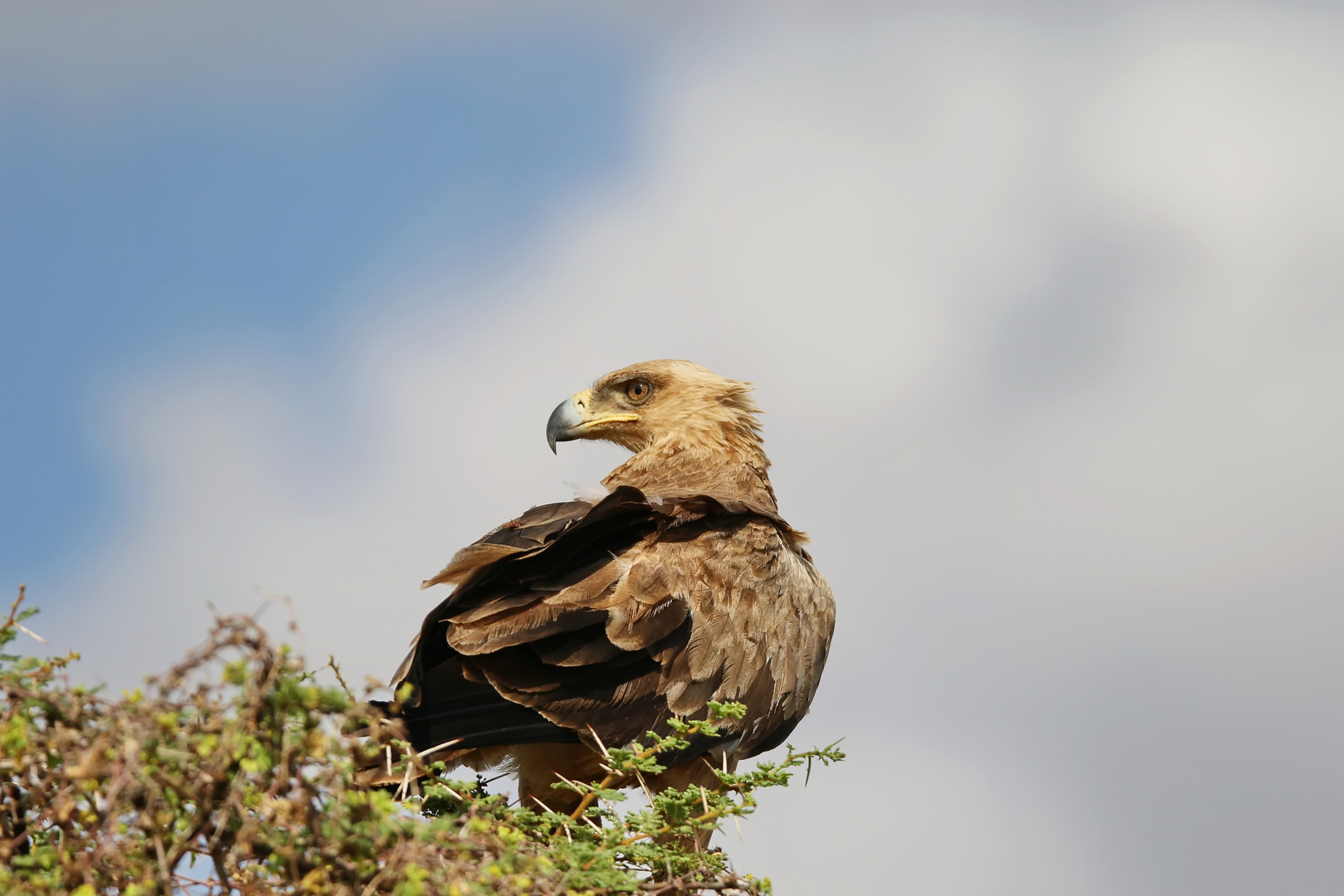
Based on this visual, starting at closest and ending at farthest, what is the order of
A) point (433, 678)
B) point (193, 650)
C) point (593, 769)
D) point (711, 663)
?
point (193, 650) → point (433, 678) → point (593, 769) → point (711, 663)

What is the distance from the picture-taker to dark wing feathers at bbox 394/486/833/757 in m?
4.22

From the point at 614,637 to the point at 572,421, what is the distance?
340 centimetres

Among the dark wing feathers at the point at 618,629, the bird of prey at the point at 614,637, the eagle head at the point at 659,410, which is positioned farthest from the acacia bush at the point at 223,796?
the eagle head at the point at 659,410

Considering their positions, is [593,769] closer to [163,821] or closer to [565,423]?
[163,821]

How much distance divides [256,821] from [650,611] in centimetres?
262

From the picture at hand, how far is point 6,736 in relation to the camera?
2121 mm

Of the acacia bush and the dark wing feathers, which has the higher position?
the dark wing feathers

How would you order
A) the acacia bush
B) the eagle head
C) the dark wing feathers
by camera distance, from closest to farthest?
the acacia bush, the dark wing feathers, the eagle head

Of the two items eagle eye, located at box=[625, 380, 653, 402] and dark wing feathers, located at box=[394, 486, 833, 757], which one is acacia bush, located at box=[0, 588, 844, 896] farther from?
eagle eye, located at box=[625, 380, 653, 402]

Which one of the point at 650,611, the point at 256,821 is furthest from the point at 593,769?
the point at 256,821

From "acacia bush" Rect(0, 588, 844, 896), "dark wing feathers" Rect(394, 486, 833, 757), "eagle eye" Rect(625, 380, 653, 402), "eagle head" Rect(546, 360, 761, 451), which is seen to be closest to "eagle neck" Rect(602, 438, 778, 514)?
"eagle head" Rect(546, 360, 761, 451)

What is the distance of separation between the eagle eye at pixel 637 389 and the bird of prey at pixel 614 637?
5.05 ft

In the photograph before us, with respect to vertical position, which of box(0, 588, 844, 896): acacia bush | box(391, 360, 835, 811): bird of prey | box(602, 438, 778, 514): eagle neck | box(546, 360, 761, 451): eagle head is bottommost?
box(0, 588, 844, 896): acacia bush

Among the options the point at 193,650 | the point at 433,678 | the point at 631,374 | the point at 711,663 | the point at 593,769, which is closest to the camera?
the point at 193,650
